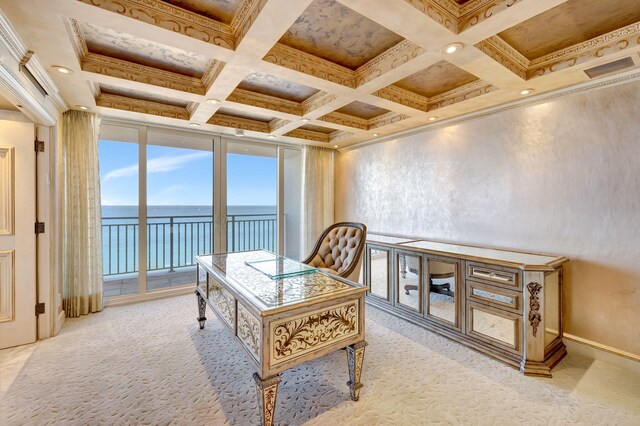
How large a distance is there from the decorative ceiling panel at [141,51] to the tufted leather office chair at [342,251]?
7.03 feet

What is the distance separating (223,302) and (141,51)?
2.12 meters

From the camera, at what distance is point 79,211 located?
316 cm

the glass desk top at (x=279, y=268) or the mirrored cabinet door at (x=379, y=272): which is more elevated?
the glass desk top at (x=279, y=268)

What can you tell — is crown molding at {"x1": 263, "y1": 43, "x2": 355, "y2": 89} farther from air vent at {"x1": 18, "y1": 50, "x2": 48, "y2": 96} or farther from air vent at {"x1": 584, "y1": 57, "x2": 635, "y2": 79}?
air vent at {"x1": 584, "y1": 57, "x2": 635, "y2": 79}

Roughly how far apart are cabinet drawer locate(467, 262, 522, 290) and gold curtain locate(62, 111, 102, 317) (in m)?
4.17

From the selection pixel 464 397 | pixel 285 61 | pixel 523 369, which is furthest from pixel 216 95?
pixel 523 369

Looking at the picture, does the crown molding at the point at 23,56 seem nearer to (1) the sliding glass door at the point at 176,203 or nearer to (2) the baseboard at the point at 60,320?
(1) the sliding glass door at the point at 176,203

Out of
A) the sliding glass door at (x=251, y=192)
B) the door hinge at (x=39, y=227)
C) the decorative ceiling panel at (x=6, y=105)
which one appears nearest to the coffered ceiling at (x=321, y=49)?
the decorative ceiling panel at (x=6, y=105)

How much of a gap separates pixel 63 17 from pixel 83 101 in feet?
5.34

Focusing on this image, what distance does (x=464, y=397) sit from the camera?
183 centimetres

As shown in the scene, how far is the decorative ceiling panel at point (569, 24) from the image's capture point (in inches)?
64.5

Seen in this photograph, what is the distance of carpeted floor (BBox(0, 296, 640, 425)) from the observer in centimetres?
166

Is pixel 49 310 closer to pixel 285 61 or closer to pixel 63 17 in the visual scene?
pixel 63 17

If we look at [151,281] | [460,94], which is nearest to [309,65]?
[460,94]
